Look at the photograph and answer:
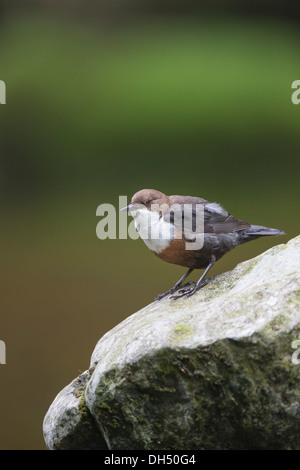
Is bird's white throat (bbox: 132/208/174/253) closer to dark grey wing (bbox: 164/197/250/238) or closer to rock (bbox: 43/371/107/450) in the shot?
dark grey wing (bbox: 164/197/250/238)

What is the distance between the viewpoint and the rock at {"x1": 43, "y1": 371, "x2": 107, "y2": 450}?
9.20 feet

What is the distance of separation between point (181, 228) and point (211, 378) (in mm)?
900

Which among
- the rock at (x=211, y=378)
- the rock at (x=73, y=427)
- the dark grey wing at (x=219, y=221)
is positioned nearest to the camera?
the rock at (x=211, y=378)

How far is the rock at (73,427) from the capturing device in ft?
9.20

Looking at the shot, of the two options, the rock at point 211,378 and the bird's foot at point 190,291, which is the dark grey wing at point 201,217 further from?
the rock at point 211,378

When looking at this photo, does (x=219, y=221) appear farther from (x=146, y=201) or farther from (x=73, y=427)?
(x=73, y=427)

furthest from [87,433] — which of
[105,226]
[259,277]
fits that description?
[105,226]

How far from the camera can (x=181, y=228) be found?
123 inches

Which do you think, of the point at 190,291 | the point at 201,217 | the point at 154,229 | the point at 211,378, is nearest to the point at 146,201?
the point at 154,229

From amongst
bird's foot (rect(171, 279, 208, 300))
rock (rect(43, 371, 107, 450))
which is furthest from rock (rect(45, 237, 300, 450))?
bird's foot (rect(171, 279, 208, 300))

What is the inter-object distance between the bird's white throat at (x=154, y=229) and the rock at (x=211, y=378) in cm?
52

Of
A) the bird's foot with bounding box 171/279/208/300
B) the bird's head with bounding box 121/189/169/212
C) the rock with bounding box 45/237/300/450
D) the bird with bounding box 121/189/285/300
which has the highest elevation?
the bird's head with bounding box 121/189/169/212

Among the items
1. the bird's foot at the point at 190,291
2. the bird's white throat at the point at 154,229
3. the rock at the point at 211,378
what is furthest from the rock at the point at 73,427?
the bird's white throat at the point at 154,229

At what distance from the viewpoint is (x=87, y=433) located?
9.28 feet
